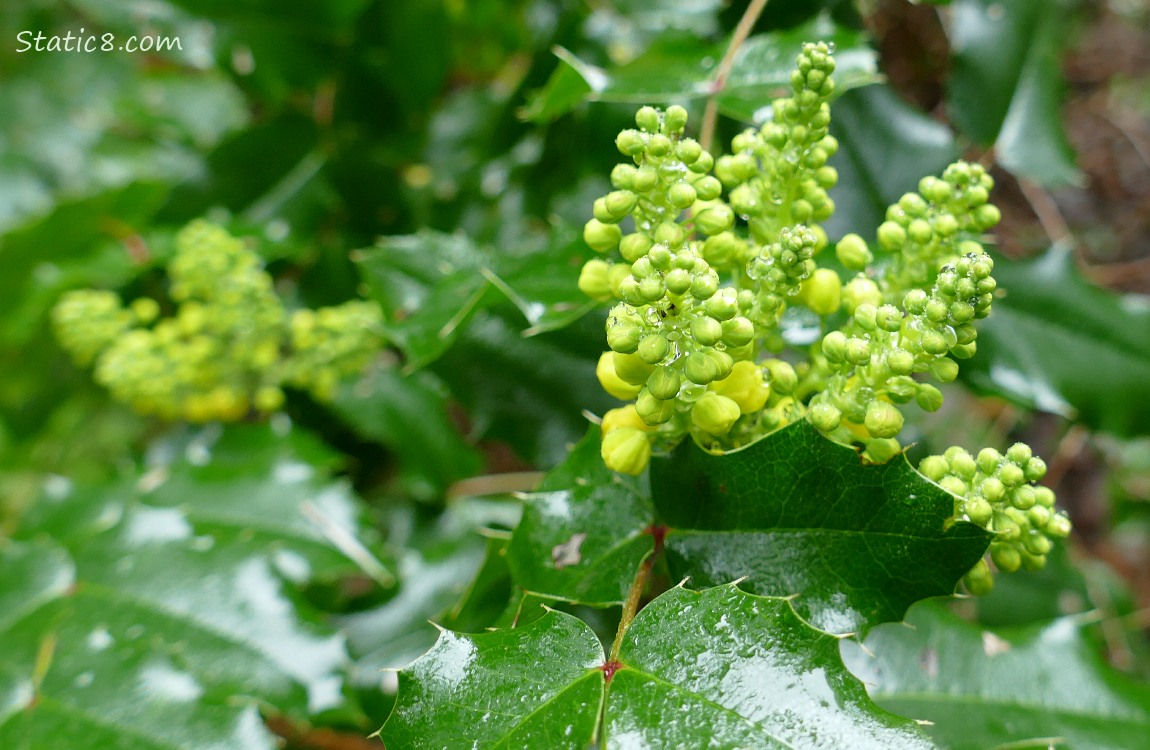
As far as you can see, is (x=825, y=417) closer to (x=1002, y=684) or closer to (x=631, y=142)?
(x=631, y=142)

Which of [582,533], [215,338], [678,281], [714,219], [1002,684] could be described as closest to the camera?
[678,281]

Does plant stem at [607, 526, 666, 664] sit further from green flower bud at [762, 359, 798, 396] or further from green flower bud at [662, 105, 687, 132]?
green flower bud at [662, 105, 687, 132]

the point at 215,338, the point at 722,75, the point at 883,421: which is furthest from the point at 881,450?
the point at 215,338

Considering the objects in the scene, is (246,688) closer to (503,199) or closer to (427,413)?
(427,413)

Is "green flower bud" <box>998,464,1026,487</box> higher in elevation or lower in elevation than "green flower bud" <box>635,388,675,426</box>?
lower

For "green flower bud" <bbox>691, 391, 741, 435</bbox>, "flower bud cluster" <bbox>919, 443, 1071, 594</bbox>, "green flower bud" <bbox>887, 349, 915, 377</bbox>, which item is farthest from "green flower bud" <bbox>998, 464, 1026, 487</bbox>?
"green flower bud" <bbox>691, 391, 741, 435</bbox>

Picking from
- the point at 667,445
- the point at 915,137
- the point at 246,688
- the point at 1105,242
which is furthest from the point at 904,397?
the point at 1105,242
